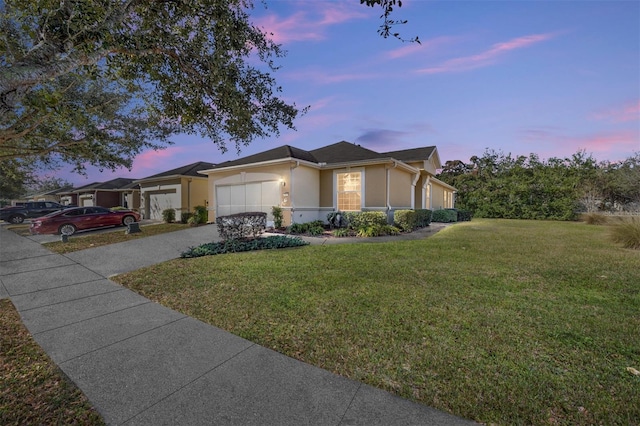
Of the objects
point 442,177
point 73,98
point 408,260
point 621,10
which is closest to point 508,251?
point 408,260

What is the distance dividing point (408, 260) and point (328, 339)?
4359 mm

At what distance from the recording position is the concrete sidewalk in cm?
204

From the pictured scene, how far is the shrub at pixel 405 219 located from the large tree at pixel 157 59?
368 inches

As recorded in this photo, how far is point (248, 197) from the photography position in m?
15.6

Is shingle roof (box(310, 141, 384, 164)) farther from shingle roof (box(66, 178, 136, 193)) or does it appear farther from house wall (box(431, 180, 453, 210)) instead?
shingle roof (box(66, 178, 136, 193))

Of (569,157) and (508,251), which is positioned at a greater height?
(569,157)

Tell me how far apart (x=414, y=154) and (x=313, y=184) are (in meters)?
8.65

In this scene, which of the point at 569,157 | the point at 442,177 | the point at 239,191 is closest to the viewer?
the point at 239,191

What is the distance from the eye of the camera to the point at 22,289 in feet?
17.5

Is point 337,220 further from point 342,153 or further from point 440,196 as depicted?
point 440,196

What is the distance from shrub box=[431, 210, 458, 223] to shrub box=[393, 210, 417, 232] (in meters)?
9.08

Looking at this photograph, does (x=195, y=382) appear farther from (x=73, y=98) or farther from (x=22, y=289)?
(x=73, y=98)

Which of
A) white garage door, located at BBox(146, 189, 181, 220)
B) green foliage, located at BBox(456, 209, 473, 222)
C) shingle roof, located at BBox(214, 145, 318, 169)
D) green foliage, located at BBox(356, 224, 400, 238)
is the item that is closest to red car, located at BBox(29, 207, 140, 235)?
white garage door, located at BBox(146, 189, 181, 220)

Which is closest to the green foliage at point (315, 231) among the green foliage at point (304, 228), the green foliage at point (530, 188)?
the green foliage at point (304, 228)
